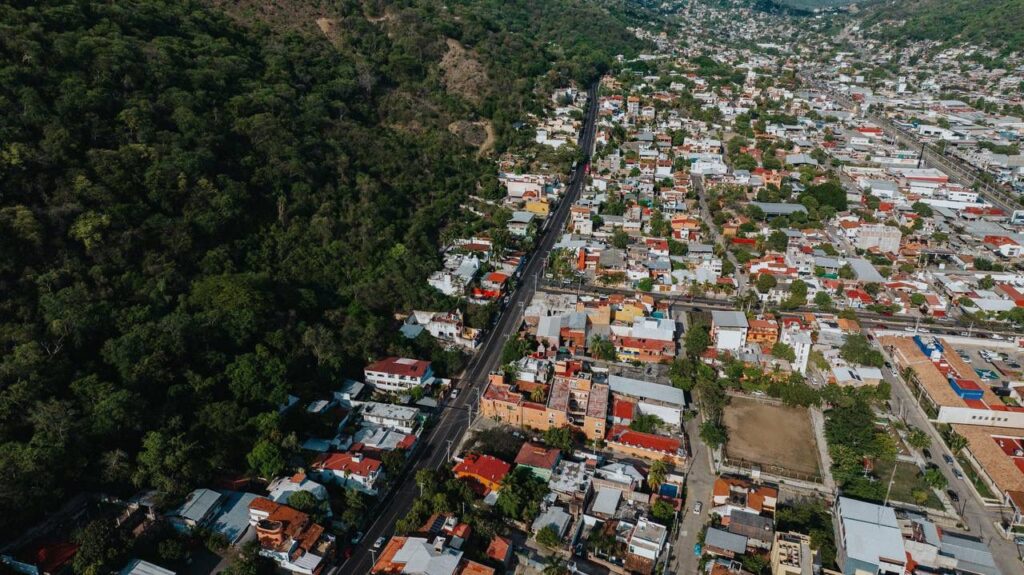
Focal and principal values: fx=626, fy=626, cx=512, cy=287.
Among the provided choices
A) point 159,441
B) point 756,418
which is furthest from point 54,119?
point 756,418

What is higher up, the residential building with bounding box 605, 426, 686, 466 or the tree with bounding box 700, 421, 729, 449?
the tree with bounding box 700, 421, 729, 449

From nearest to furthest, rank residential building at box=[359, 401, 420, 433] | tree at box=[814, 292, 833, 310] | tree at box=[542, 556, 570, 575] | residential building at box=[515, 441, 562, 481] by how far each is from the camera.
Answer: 1. tree at box=[542, 556, 570, 575]
2. residential building at box=[515, 441, 562, 481]
3. residential building at box=[359, 401, 420, 433]
4. tree at box=[814, 292, 833, 310]

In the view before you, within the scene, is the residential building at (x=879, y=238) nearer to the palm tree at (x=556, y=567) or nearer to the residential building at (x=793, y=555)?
the residential building at (x=793, y=555)

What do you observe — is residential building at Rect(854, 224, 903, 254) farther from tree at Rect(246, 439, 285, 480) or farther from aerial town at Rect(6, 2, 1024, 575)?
tree at Rect(246, 439, 285, 480)

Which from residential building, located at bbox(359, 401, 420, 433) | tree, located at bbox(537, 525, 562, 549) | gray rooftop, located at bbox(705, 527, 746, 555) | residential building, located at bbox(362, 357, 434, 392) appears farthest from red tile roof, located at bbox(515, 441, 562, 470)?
residential building, located at bbox(362, 357, 434, 392)

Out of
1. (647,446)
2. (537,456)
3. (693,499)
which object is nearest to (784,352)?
(647,446)

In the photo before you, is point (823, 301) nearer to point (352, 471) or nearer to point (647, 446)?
point (647, 446)
